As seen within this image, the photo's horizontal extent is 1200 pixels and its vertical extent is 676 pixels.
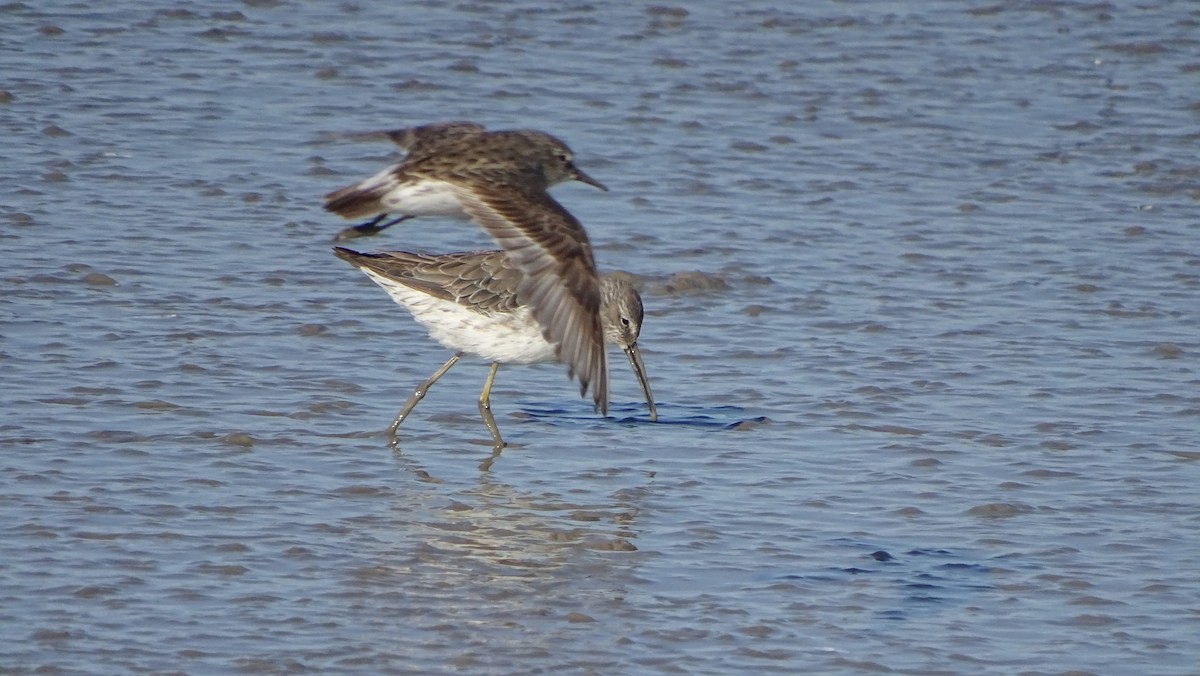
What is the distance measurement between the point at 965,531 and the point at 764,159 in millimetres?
5685

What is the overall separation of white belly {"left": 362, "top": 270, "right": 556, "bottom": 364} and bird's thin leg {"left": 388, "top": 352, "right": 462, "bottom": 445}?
5.8 inches

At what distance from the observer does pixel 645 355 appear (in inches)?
385

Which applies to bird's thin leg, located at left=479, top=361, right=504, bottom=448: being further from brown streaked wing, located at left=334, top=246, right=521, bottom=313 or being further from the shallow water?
brown streaked wing, located at left=334, top=246, right=521, bottom=313

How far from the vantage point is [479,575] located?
22.3 feet

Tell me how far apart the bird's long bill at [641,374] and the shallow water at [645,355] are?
0.12 metres

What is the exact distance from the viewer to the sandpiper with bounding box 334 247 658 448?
28.6ft

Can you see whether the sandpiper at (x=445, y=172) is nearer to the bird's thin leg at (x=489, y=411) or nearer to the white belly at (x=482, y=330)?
the white belly at (x=482, y=330)

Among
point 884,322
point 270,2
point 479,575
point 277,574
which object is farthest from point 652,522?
point 270,2

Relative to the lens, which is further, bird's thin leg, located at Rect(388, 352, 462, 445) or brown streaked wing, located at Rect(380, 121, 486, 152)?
bird's thin leg, located at Rect(388, 352, 462, 445)

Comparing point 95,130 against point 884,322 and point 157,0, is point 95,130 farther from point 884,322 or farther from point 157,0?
point 884,322

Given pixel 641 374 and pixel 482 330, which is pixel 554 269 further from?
pixel 641 374

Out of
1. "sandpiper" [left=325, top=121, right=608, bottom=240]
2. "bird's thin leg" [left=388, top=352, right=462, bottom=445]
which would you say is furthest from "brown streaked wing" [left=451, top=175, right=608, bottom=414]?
"bird's thin leg" [left=388, top=352, right=462, bottom=445]

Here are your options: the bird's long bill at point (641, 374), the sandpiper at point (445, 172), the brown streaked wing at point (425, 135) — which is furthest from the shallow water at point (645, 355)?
the brown streaked wing at point (425, 135)

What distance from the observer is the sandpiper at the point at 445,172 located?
7.72m
